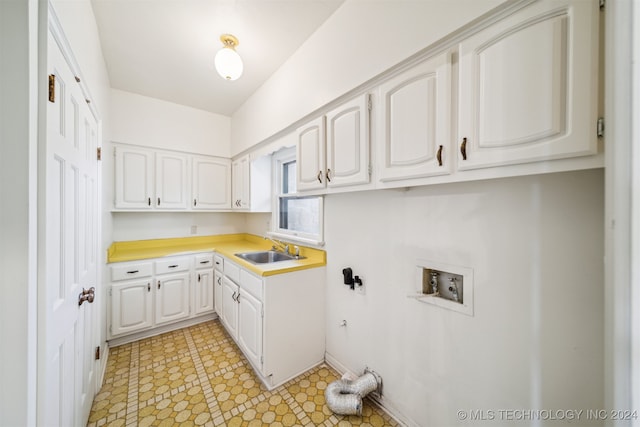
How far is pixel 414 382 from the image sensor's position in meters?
1.42

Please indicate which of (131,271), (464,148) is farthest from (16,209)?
(131,271)

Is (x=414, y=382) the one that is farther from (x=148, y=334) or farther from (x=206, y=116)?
(x=206, y=116)

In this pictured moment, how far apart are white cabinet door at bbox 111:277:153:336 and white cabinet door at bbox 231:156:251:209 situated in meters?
1.31

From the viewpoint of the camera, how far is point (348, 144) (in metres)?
1.48

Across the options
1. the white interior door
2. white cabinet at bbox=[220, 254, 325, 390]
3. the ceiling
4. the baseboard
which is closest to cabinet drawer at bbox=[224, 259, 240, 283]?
white cabinet at bbox=[220, 254, 325, 390]

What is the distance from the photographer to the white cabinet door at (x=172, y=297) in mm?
2541

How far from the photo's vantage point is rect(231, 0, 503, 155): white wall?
1.03 m

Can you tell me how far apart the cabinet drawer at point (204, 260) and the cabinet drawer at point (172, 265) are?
11cm

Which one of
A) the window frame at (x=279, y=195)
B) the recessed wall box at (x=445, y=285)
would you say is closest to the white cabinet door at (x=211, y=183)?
the window frame at (x=279, y=195)

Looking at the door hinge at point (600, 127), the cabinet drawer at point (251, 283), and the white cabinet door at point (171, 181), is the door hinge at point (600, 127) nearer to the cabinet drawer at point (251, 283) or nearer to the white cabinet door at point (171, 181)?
the cabinet drawer at point (251, 283)

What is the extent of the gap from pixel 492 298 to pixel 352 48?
5.40ft

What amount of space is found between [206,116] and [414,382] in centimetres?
371

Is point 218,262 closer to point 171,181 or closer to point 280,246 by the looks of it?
point 280,246

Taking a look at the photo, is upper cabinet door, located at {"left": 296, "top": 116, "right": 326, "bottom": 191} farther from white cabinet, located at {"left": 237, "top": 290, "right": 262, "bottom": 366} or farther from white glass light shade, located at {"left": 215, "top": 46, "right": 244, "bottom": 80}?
white cabinet, located at {"left": 237, "top": 290, "right": 262, "bottom": 366}
